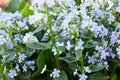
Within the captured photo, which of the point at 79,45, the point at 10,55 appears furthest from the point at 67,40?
the point at 10,55

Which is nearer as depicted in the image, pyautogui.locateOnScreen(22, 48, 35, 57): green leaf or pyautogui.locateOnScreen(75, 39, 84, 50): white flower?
pyautogui.locateOnScreen(75, 39, 84, 50): white flower

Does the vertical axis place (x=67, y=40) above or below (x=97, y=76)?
above

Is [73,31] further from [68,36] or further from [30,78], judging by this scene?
[30,78]

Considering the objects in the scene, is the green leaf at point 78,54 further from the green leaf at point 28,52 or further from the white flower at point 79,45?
the green leaf at point 28,52

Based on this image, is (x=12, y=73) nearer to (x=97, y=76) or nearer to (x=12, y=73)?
(x=12, y=73)

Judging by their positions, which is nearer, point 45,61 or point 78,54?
point 78,54

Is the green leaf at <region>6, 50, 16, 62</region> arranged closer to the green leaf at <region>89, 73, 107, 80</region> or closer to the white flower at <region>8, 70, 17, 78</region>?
the white flower at <region>8, 70, 17, 78</region>

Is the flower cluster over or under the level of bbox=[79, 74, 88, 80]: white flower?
over

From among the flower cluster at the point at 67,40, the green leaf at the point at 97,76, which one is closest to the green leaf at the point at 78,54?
the flower cluster at the point at 67,40

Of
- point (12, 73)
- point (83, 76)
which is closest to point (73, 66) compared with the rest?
point (83, 76)

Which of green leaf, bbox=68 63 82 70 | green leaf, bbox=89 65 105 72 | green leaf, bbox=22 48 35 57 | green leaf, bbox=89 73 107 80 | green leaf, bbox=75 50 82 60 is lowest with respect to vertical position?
green leaf, bbox=89 73 107 80

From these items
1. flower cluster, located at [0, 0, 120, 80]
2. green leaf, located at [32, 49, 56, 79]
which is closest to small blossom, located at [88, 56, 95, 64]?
flower cluster, located at [0, 0, 120, 80]

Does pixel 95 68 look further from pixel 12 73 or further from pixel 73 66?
pixel 12 73
